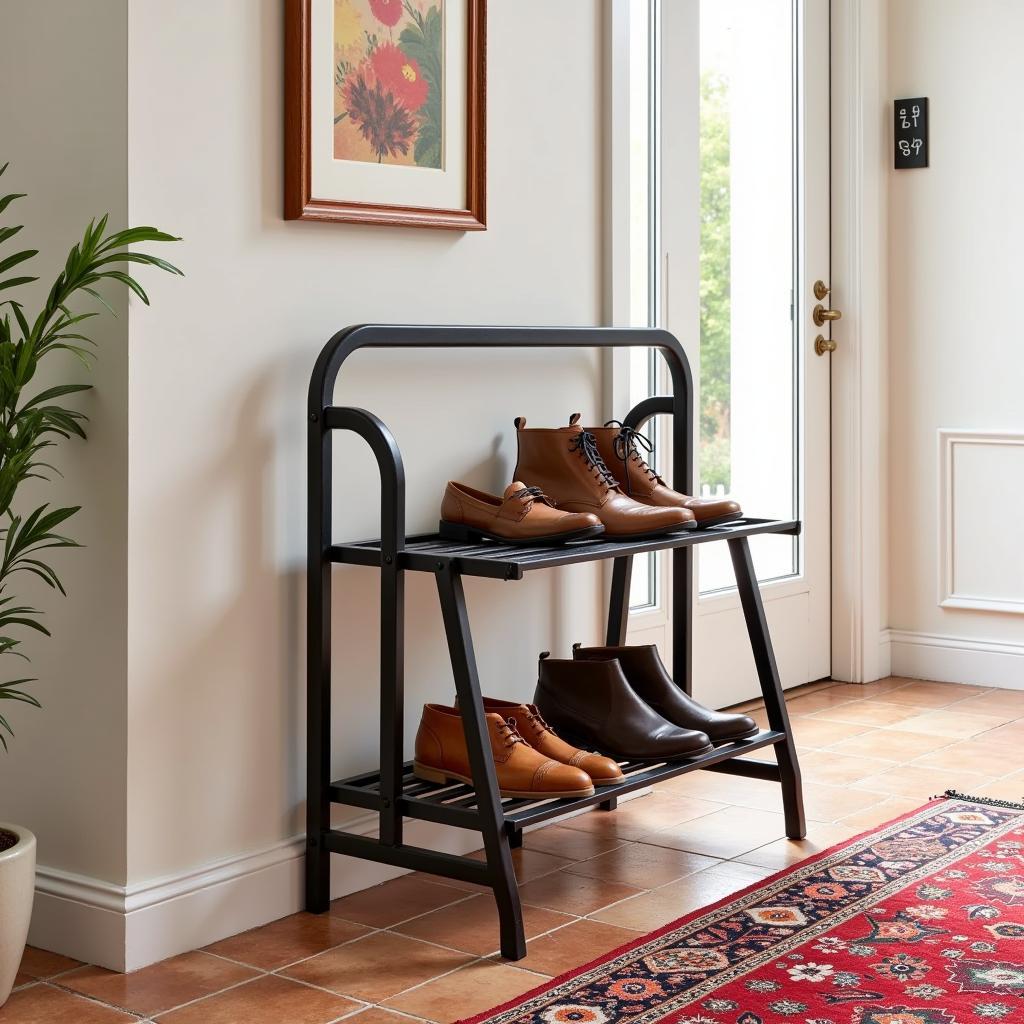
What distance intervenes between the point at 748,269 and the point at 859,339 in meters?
0.46

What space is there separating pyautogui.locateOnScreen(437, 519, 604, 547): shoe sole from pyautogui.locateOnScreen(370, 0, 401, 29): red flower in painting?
84cm

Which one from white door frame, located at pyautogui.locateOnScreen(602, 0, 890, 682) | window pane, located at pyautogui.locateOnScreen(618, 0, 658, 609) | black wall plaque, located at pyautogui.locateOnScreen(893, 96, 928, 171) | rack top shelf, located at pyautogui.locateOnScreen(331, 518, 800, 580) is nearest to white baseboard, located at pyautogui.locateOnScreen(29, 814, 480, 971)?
rack top shelf, located at pyautogui.locateOnScreen(331, 518, 800, 580)

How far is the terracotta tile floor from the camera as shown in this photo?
208cm

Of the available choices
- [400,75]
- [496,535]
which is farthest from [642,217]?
[496,535]

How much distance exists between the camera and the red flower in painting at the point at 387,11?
2.50 meters

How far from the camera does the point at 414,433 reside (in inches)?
104

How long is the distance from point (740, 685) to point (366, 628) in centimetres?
161

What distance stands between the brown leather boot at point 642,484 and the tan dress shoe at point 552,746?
47 centimetres

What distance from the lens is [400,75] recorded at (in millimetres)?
2557

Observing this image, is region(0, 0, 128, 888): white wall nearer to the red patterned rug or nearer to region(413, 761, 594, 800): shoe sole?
region(413, 761, 594, 800): shoe sole

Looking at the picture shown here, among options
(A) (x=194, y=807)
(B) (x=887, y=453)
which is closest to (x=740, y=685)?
(B) (x=887, y=453)

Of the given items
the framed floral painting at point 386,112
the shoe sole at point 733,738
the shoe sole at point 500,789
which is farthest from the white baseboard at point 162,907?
the framed floral painting at point 386,112

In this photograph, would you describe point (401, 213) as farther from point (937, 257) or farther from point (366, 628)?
point (937, 257)

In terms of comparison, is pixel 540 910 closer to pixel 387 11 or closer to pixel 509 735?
pixel 509 735
